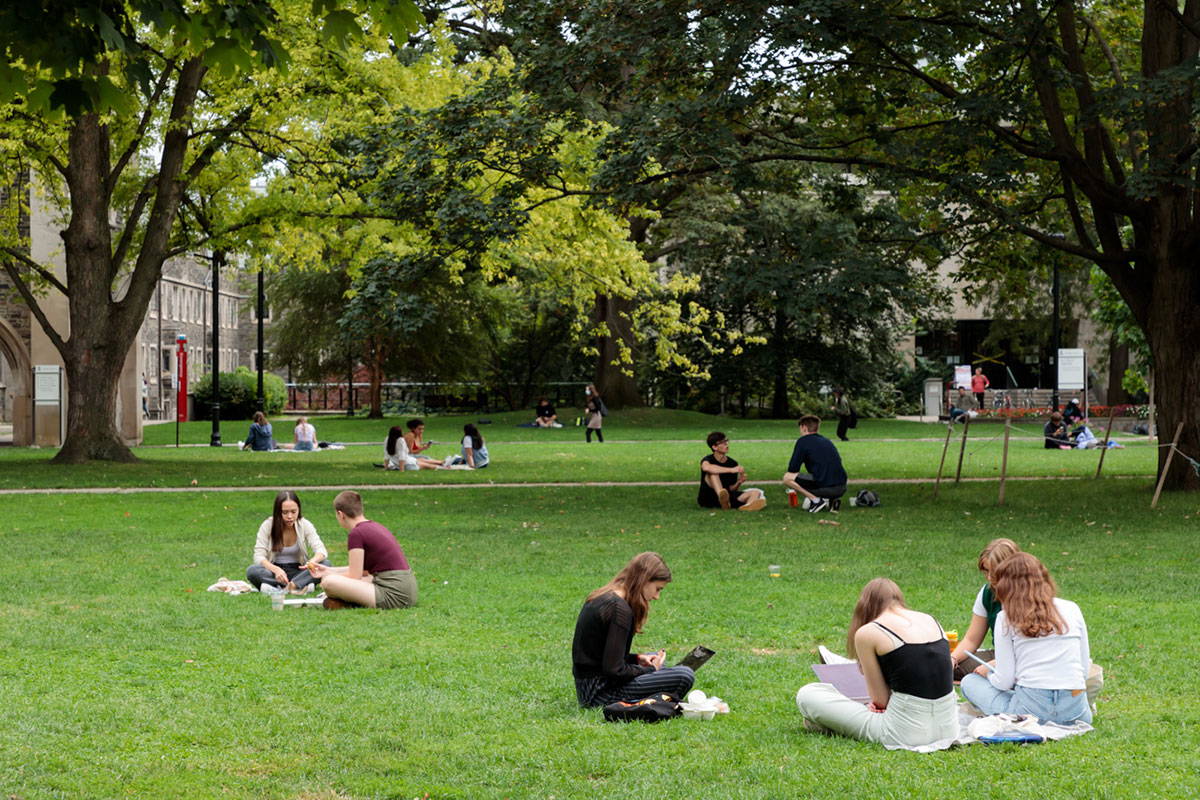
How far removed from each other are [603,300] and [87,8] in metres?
42.0

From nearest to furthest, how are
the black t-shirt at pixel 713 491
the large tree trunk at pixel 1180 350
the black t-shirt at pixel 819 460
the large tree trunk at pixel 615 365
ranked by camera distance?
the black t-shirt at pixel 819 460
the black t-shirt at pixel 713 491
the large tree trunk at pixel 1180 350
the large tree trunk at pixel 615 365

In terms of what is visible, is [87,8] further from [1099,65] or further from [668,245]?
[668,245]

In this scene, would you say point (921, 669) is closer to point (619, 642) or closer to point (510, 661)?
point (619, 642)

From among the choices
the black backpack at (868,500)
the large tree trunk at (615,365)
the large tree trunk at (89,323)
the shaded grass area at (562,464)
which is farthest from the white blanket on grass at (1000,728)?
the large tree trunk at (615,365)

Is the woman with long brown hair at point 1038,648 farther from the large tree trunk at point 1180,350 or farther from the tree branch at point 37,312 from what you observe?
the tree branch at point 37,312

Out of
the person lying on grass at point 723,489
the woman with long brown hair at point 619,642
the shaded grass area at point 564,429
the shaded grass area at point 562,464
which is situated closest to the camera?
the woman with long brown hair at point 619,642

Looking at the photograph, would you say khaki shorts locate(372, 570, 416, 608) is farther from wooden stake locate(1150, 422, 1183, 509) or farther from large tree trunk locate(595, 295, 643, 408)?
large tree trunk locate(595, 295, 643, 408)

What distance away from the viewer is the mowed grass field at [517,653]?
19.1 feet

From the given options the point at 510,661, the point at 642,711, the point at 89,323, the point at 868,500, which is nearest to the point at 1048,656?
the point at 642,711

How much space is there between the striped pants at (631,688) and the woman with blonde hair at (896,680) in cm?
87

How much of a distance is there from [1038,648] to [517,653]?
345 cm

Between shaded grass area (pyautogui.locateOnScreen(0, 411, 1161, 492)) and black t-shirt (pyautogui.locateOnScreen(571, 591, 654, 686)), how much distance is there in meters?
15.2

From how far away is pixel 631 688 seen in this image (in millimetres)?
7055

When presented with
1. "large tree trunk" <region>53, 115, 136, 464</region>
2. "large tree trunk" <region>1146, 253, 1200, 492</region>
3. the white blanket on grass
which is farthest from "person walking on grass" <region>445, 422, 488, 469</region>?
the white blanket on grass
